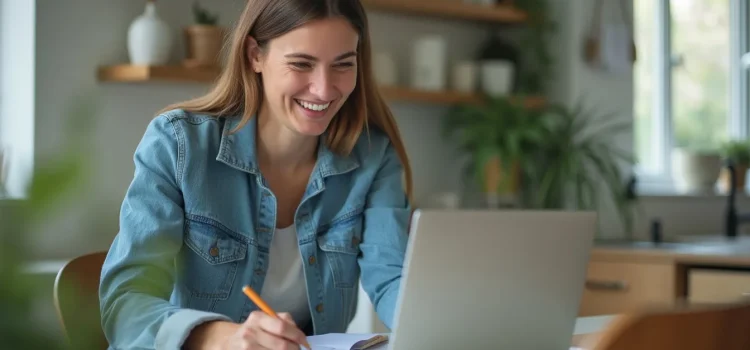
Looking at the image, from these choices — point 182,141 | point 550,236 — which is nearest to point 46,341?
point 550,236

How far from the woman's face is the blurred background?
1136 mm

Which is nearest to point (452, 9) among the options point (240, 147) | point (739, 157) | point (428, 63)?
point (428, 63)

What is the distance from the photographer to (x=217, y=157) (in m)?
1.67

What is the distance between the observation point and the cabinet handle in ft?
10.8

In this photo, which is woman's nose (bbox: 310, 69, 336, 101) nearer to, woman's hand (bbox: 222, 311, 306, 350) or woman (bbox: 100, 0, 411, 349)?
woman (bbox: 100, 0, 411, 349)

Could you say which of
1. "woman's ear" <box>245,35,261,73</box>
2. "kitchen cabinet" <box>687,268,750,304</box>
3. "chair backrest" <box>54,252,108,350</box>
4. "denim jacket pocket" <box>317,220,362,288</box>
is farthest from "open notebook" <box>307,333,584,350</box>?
"kitchen cabinet" <box>687,268,750,304</box>

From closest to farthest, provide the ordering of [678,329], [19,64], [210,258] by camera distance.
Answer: [678,329] < [210,258] < [19,64]

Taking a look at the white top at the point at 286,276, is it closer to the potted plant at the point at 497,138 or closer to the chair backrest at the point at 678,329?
the chair backrest at the point at 678,329

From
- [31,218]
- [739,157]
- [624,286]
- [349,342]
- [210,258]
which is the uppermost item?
[739,157]

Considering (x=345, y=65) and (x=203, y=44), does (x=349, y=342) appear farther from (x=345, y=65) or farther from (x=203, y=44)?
(x=203, y=44)

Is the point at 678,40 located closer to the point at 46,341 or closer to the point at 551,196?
the point at 551,196

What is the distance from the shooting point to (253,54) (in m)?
1.76

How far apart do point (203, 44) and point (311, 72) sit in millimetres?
1389

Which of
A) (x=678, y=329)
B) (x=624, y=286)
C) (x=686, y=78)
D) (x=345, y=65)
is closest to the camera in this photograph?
(x=678, y=329)
